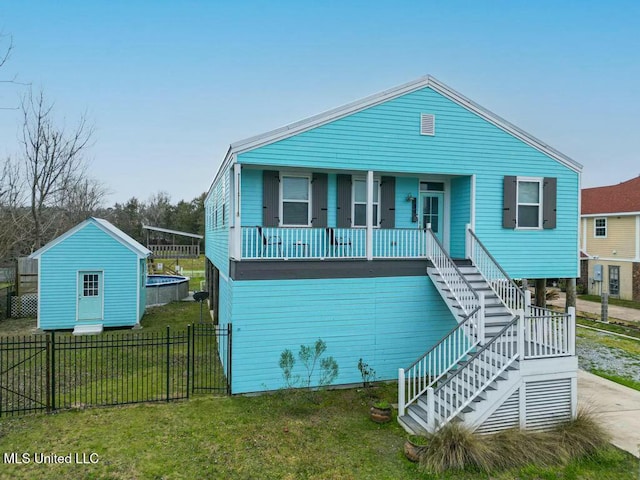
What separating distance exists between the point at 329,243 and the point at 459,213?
399 centimetres

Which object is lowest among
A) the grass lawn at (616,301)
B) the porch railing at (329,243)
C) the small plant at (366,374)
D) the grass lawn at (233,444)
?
the grass lawn at (233,444)

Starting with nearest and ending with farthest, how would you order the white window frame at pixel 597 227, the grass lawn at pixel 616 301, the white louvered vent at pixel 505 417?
the white louvered vent at pixel 505 417 → the grass lawn at pixel 616 301 → the white window frame at pixel 597 227

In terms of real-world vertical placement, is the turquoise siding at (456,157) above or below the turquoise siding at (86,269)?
above

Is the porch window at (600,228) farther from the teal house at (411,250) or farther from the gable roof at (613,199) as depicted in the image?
the teal house at (411,250)

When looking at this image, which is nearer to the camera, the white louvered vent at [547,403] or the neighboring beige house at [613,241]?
the white louvered vent at [547,403]

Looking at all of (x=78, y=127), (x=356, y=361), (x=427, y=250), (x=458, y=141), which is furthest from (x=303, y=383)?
(x=78, y=127)

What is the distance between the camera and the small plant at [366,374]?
9391 millimetres

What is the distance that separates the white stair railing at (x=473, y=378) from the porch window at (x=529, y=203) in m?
4.48

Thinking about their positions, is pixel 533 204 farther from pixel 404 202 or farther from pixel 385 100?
pixel 385 100

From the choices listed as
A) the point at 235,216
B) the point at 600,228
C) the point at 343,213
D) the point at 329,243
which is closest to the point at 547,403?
the point at 329,243

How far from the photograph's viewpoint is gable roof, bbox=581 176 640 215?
24.3 meters

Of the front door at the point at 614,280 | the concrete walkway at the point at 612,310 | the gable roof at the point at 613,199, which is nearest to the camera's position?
the concrete walkway at the point at 612,310

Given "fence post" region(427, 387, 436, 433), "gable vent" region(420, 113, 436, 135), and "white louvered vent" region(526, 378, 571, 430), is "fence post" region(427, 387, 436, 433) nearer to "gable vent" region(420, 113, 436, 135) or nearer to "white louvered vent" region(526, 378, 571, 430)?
"white louvered vent" region(526, 378, 571, 430)

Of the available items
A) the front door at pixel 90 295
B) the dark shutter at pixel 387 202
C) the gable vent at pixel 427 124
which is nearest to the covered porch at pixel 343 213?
the dark shutter at pixel 387 202
